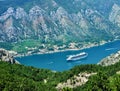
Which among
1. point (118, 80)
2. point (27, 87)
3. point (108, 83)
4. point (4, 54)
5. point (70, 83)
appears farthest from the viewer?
point (4, 54)

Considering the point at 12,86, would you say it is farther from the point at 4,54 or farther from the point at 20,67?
the point at 4,54

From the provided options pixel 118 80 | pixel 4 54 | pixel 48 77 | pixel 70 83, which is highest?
pixel 4 54

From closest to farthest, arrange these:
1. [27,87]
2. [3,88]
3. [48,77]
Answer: [3,88] < [27,87] < [48,77]

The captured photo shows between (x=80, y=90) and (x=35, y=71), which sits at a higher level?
(x=35, y=71)

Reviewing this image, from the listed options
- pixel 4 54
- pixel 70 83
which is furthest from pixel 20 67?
pixel 70 83

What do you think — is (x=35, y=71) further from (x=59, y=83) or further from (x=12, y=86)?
(x=12, y=86)

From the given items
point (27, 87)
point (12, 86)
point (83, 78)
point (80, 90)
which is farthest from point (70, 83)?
point (12, 86)

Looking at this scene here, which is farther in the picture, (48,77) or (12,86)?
(48,77)

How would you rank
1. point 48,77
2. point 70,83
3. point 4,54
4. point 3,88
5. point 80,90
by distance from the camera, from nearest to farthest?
point 3,88
point 80,90
point 70,83
point 48,77
point 4,54

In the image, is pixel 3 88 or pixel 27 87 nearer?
pixel 3 88
